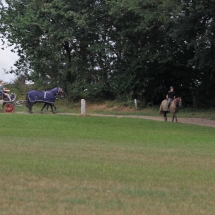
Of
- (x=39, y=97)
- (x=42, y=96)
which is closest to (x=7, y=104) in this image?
(x=39, y=97)

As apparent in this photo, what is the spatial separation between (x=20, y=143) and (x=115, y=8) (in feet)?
84.0

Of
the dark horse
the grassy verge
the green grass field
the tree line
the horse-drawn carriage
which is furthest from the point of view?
the tree line

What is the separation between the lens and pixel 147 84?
160 feet

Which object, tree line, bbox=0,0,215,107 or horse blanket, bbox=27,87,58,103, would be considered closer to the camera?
horse blanket, bbox=27,87,58,103

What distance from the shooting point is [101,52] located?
47.8m

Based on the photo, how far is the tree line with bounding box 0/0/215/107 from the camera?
45750mm

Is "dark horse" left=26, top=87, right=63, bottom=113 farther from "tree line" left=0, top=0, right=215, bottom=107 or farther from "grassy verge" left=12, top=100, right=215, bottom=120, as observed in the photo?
"tree line" left=0, top=0, right=215, bottom=107

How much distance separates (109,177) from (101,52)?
37.0 metres

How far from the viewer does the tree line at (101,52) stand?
45750mm

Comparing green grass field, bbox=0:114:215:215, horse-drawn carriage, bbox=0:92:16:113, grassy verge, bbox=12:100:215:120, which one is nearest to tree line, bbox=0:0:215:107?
grassy verge, bbox=12:100:215:120

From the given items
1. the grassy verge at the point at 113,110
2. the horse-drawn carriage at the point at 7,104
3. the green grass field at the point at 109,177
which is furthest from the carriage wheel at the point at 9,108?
the green grass field at the point at 109,177

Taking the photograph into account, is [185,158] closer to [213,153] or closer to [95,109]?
[213,153]

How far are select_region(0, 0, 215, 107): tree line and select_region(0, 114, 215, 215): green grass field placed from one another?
75.9 ft

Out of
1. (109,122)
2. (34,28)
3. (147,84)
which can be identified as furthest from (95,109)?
(109,122)
